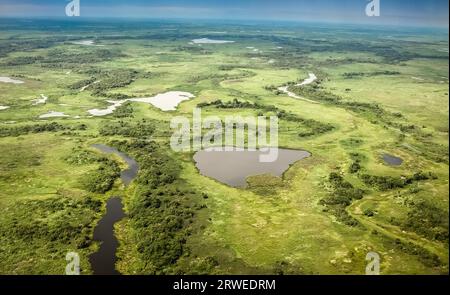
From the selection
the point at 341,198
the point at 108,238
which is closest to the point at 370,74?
the point at 341,198

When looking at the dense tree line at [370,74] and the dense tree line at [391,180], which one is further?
the dense tree line at [370,74]

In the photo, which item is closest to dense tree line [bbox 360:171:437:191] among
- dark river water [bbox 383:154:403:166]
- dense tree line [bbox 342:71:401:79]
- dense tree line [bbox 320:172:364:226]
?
dense tree line [bbox 320:172:364:226]

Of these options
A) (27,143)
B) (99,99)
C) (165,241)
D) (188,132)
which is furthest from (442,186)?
(99,99)

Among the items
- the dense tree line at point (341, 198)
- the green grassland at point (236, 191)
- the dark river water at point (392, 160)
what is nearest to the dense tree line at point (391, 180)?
the green grassland at point (236, 191)

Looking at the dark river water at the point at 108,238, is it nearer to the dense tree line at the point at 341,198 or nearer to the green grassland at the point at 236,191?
the green grassland at the point at 236,191

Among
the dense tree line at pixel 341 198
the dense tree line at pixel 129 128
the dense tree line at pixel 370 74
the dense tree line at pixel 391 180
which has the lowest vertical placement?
the dense tree line at pixel 341 198

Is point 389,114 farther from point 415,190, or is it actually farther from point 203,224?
point 203,224
